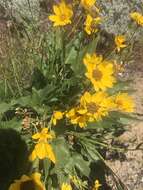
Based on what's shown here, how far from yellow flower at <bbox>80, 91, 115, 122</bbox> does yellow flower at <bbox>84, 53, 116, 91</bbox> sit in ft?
0.17

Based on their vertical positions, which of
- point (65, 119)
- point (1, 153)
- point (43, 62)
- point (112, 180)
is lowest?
point (112, 180)

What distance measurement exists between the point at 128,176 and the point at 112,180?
0.11 m

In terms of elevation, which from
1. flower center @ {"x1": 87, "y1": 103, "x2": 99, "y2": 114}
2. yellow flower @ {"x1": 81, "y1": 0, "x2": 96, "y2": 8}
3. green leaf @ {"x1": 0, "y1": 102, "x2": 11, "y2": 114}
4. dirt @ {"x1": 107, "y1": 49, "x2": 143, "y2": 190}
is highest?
yellow flower @ {"x1": 81, "y1": 0, "x2": 96, "y2": 8}

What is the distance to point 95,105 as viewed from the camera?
2680mm

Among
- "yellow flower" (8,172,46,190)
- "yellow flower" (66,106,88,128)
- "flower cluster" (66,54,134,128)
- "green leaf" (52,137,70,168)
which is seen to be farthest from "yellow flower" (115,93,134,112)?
"yellow flower" (8,172,46,190)

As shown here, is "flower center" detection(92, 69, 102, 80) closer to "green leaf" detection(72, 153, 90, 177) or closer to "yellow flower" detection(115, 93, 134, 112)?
"yellow flower" detection(115, 93, 134, 112)

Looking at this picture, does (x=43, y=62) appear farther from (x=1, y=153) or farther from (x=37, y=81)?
(x=1, y=153)

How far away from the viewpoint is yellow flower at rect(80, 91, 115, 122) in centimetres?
267

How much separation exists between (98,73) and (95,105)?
0.16 m

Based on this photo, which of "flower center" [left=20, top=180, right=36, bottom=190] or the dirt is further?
the dirt

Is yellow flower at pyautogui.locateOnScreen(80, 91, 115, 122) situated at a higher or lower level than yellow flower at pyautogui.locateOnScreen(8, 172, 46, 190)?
higher

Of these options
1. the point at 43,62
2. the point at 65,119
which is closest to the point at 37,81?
the point at 43,62

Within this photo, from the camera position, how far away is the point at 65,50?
312 cm

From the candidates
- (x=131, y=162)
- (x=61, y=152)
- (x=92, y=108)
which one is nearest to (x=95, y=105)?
(x=92, y=108)
